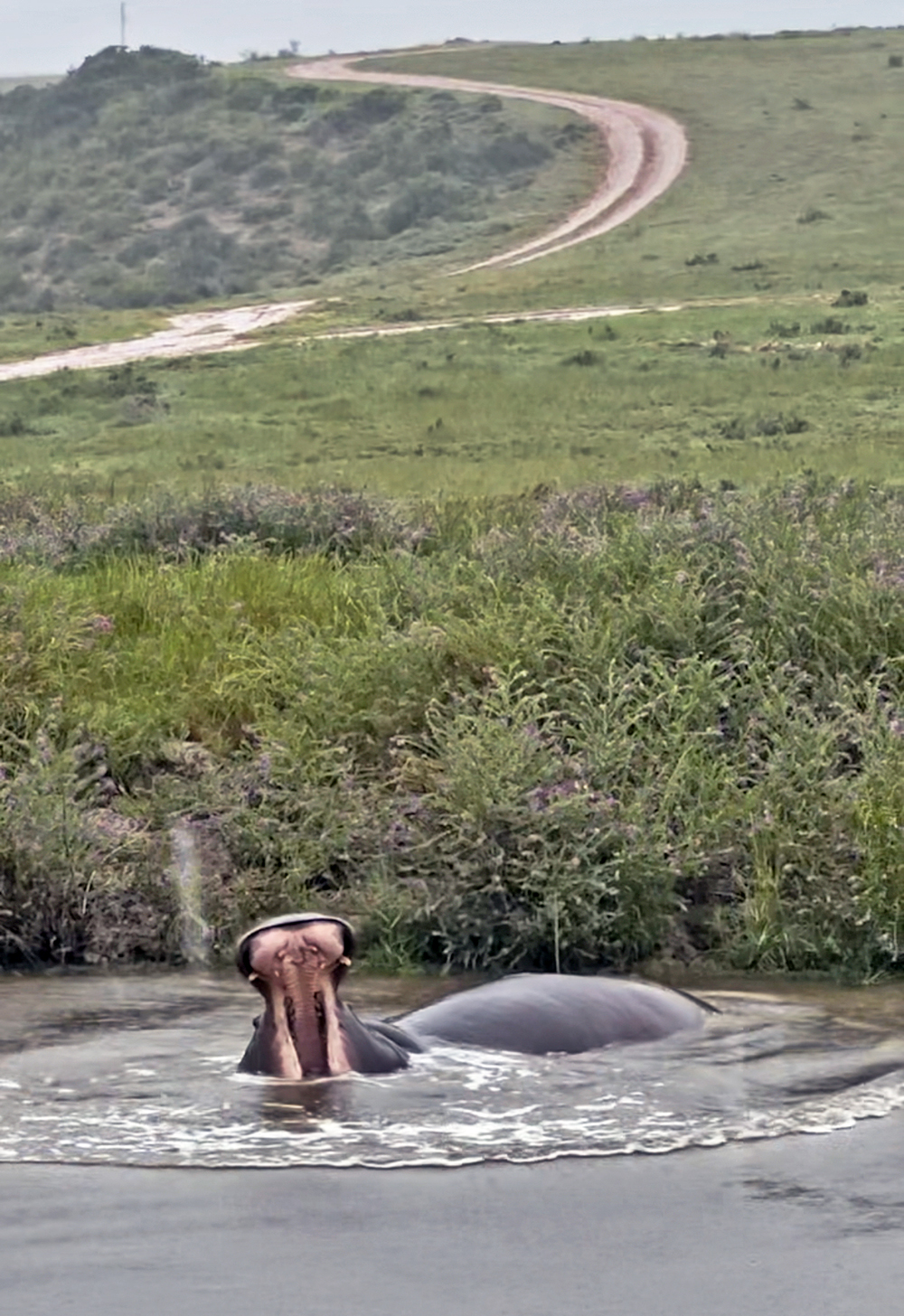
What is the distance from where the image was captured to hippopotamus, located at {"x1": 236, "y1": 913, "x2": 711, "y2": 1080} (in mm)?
6793

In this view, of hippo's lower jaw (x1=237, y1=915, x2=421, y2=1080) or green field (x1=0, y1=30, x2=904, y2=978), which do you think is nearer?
hippo's lower jaw (x1=237, y1=915, x2=421, y2=1080)

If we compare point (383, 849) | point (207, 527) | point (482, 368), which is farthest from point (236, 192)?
point (383, 849)

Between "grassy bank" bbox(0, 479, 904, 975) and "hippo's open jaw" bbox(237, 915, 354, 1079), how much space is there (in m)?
2.20

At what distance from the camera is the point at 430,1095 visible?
710 cm

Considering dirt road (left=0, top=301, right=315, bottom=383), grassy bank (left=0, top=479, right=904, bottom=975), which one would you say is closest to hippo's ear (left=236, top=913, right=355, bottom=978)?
grassy bank (left=0, top=479, right=904, bottom=975)

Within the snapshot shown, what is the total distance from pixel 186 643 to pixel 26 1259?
634cm

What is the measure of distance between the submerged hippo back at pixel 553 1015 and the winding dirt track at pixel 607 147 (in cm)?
4747

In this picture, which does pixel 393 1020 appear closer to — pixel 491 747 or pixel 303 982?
pixel 303 982

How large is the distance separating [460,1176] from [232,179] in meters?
69.3

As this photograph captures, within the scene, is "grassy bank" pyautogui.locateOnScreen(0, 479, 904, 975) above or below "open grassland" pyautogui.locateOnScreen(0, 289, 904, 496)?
below

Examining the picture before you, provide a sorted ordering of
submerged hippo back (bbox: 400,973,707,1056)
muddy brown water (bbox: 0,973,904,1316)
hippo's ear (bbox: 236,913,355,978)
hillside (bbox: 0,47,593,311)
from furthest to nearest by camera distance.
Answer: hillside (bbox: 0,47,593,311)
submerged hippo back (bbox: 400,973,707,1056)
hippo's ear (bbox: 236,913,355,978)
muddy brown water (bbox: 0,973,904,1316)

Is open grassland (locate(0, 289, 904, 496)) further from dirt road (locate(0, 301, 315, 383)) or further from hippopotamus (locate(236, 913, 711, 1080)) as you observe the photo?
hippopotamus (locate(236, 913, 711, 1080))

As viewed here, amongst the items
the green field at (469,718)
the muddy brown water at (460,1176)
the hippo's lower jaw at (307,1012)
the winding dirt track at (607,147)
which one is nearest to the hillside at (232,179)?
the winding dirt track at (607,147)

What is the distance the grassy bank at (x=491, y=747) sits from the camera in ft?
30.7
